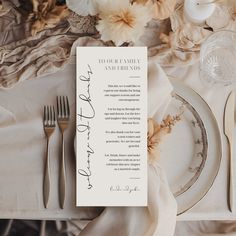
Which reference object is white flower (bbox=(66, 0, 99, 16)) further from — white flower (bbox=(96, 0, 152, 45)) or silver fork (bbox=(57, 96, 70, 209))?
silver fork (bbox=(57, 96, 70, 209))

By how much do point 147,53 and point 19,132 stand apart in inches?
8.4

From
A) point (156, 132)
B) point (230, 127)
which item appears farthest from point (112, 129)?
point (230, 127)

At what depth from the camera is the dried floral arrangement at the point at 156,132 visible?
0.63 metres

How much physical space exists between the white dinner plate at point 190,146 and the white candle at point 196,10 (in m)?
0.10

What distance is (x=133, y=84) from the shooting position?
62cm

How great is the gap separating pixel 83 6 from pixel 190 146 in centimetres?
25

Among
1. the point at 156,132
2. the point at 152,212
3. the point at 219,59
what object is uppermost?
the point at 219,59

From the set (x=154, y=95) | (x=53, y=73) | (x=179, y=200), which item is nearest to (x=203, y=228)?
(x=179, y=200)

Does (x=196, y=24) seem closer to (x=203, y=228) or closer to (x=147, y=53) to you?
(x=147, y=53)

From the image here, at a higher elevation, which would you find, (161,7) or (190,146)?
(161,7)

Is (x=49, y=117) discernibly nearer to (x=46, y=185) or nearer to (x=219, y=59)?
(x=46, y=185)

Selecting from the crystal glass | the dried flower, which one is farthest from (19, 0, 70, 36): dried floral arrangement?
the crystal glass

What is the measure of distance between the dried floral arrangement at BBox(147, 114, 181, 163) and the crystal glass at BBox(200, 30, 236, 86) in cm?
8

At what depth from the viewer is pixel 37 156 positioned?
619mm
